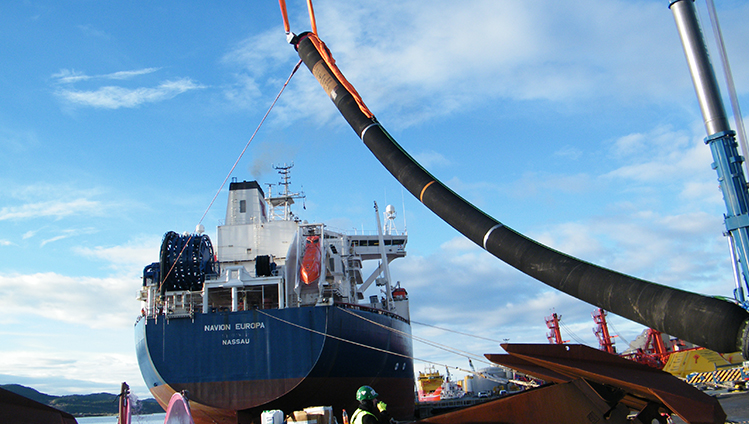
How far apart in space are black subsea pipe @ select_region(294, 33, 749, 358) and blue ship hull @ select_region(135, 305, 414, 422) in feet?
36.3

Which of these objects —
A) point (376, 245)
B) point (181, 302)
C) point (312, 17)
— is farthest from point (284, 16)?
point (376, 245)

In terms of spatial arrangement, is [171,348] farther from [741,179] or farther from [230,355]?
[741,179]

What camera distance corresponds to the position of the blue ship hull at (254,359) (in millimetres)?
18172

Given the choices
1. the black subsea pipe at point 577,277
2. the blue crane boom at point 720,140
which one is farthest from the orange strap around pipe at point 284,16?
the blue crane boom at point 720,140

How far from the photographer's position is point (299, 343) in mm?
18406

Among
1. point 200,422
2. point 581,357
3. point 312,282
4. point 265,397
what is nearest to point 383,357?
point 312,282

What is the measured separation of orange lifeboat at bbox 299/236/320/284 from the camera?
67.9 feet

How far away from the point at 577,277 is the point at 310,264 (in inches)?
637

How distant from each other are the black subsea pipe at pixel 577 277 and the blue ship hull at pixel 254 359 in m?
11.1

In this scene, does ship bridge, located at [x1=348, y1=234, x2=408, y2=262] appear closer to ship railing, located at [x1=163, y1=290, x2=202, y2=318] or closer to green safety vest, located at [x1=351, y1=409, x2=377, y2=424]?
ship railing, located at [x1=163, y1=290, x2=202, y2=318]

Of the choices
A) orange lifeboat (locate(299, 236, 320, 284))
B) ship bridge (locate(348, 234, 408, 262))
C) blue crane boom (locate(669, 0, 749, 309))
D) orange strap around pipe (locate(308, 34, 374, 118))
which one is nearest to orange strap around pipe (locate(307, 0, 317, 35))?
orange strap around pipe (locate(308, 34, 374, 118))

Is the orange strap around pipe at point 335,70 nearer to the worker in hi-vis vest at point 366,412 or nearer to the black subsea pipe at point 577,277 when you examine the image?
the black subsea pipe at point 577,277

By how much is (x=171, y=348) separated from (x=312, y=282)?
5.74 metres

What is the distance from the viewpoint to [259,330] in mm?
18641
